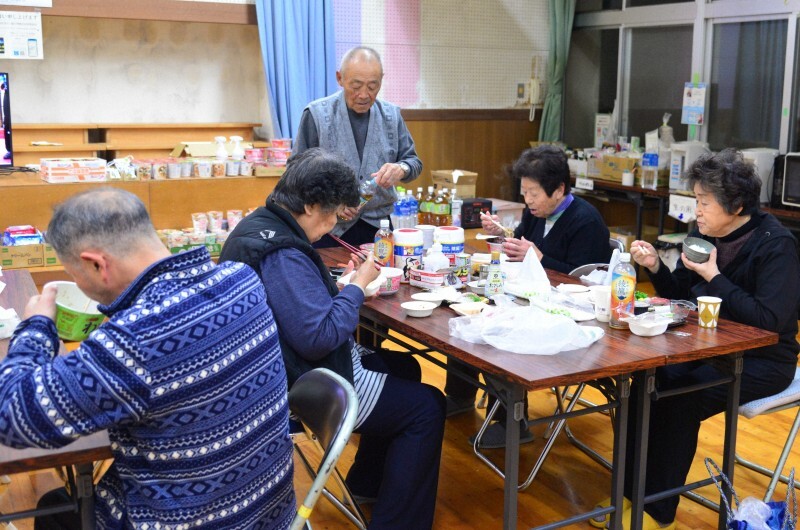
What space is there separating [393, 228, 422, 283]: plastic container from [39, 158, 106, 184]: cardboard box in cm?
229

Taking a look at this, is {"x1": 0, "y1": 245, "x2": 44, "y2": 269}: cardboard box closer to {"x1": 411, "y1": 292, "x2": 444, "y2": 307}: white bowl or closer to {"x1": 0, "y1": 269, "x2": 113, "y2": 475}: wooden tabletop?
{"x1": 411, "y1": 292, "x2": 444, "y2": 307}: white bowl

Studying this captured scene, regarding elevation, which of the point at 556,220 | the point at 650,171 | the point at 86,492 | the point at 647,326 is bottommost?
the point at 86,492

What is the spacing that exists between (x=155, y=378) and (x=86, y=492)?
1.60 feet

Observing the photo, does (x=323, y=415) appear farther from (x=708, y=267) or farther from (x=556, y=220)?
(x=556, y=220)

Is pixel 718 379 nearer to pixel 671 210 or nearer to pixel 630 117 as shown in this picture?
pixel 671 210

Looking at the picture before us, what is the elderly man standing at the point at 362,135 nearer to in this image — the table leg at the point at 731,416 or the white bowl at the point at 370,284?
the white bowl at the point at 370,284

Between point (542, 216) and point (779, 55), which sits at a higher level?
point (779, 55)

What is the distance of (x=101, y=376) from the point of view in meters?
1.51

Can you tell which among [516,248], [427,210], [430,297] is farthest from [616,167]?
[430,297]

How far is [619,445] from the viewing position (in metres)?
2.61

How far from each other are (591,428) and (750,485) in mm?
743

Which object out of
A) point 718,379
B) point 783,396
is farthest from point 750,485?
point 718,379

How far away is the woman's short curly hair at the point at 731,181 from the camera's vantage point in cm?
288

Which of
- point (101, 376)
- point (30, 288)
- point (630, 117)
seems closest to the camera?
point (101, 376)
